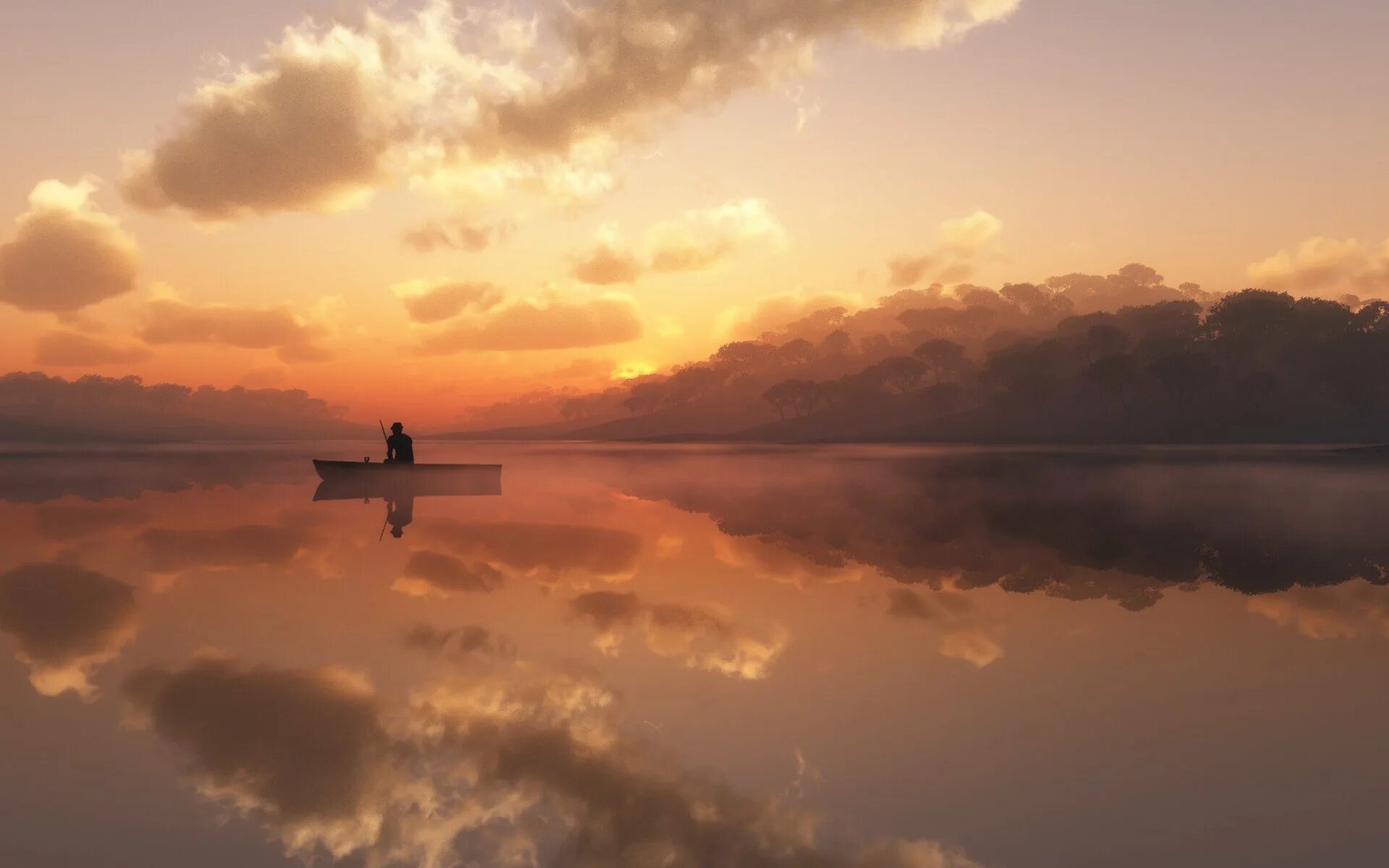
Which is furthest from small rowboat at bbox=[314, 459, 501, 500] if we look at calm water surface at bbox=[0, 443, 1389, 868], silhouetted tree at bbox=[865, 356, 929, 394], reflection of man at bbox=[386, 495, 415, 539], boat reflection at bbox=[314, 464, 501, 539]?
silhouetted tree at bbox=[865, 356, 929, 394]

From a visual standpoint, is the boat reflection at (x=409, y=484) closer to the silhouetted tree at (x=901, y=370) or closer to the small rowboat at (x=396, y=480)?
the small rowboat at (x=396, y=480)

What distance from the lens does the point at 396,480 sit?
44781 millimetres

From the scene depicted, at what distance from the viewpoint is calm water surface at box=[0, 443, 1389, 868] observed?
677cm

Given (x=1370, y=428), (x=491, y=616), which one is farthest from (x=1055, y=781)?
(x=1370, y=428)

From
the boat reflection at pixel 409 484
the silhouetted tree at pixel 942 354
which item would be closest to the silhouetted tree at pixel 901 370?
the silhouetted tree at pixel 942 354

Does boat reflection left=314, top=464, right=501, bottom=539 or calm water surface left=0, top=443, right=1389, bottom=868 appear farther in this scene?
boat reflection left=314, top=464, right=501, bottom=539

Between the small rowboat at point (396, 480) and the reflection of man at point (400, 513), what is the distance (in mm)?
1894

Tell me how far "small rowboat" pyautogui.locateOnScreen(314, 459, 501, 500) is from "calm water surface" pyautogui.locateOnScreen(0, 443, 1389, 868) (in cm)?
2105

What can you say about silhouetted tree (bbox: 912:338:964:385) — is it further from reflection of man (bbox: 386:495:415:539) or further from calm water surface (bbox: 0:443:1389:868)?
calm water surface (bbox: 0:443:1389:868)

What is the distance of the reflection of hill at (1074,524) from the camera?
18.4 metres

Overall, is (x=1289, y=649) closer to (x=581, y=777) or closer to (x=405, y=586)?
(x=581, y=777)

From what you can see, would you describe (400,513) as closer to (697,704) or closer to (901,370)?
(697,704)

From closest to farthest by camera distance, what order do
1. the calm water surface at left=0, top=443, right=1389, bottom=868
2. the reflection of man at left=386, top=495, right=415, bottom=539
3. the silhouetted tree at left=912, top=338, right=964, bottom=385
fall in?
the calm water surface at left=0, top=443, right=1389, bottom=868 < the reflection of man at left=386, top=495, right=415, bottom=539 < the silhouetted tree at left=912, top=338, right=964, bottom=385

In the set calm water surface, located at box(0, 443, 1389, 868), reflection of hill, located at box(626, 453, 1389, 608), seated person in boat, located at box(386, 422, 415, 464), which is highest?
seated person in boat, located at box(386, 422, 415, 464)
